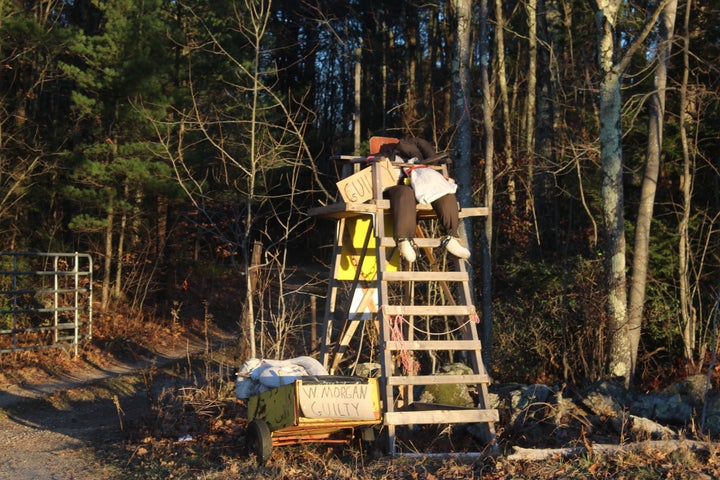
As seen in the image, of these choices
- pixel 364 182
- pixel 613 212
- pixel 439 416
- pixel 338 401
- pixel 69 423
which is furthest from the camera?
pixel 613 212

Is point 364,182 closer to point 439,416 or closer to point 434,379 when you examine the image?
point 434,379

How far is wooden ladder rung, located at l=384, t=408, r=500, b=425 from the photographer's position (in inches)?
291

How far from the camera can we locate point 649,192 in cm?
1277

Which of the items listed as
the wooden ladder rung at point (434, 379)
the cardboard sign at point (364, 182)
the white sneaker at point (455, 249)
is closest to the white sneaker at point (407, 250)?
the white sneaker at point (455, 249)

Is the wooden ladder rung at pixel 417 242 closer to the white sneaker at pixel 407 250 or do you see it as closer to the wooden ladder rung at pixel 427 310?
the white sneaker at pixel 407 250

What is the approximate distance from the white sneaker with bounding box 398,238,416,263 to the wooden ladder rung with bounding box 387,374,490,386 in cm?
111

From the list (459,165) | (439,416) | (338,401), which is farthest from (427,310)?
(459,165)

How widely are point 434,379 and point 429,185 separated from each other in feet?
6.18

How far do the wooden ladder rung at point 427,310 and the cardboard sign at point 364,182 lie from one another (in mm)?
1204

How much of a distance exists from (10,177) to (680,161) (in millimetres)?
14426

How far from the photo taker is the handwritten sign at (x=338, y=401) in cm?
703

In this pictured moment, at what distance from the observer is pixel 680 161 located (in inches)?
614

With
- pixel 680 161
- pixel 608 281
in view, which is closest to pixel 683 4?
pixel 680 161

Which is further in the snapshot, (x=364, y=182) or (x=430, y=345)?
(x=364, y=182)
